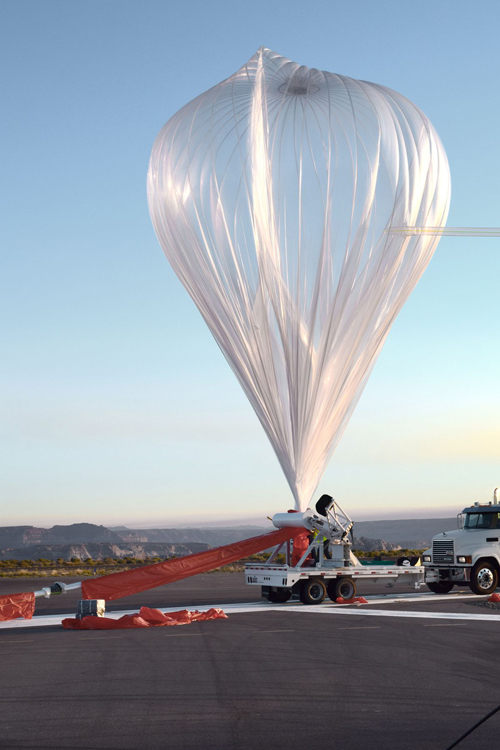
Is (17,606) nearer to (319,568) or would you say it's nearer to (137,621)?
(137,621)

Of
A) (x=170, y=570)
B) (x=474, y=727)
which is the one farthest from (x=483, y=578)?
(x=474, y=727)

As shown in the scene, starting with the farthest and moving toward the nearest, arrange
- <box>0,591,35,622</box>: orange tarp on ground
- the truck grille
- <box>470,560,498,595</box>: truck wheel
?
the truck grille
<box>470,560,498,595</box>: truck wheel
<box>0,591,35,622</box>: orange tarp on ground

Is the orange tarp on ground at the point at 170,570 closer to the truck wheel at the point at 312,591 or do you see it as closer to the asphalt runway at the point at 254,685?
the truck wheel at the point at 312,591

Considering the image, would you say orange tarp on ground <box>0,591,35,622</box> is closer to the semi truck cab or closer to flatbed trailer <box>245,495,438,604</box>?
flatbed trailer <box>245,495,438,604</box>

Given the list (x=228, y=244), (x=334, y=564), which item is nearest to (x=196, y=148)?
(x=228, y=244)

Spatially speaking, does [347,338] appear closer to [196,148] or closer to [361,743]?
[196,148]

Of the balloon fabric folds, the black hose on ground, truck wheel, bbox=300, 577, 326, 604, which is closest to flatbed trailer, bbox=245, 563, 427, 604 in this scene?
truck wheel, bbox=300, 577, 326, 604
